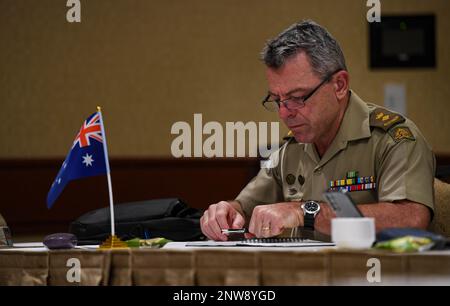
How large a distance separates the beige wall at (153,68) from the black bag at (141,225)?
5.00 ft

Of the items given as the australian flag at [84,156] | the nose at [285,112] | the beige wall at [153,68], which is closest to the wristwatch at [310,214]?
the nose at [285,112]

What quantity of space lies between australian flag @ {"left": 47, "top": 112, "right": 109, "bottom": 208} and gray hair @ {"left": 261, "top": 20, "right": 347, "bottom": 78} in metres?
0.58

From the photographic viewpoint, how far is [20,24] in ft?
12.4

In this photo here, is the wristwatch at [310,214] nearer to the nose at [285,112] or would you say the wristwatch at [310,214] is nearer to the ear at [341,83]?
the nose at [285,112]

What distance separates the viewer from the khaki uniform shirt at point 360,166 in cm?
191

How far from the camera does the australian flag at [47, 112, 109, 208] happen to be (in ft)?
5.55

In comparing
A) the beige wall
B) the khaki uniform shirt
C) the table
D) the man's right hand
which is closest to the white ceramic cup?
the table

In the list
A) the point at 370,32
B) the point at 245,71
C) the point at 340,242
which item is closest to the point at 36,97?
the point at 245,71

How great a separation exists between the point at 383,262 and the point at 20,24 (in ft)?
9.94

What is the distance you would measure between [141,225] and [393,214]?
0.79m

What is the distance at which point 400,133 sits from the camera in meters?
2.01

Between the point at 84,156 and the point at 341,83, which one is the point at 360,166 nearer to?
the point at 341,83

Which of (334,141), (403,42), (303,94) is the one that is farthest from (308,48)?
(403,42)

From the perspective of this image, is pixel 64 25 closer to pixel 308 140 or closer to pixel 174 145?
pixel 174 145
